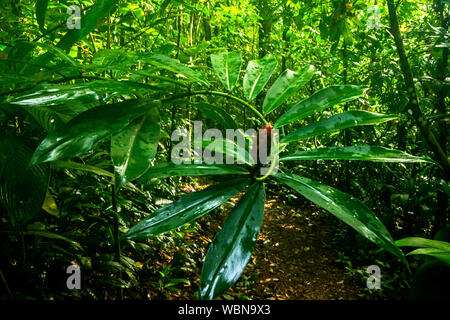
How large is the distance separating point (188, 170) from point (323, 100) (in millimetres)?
279

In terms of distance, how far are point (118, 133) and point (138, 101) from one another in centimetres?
7

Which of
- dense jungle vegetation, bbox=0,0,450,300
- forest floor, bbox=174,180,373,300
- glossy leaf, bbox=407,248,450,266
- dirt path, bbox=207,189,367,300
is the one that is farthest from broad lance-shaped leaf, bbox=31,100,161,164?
dirt path, bbox=207,189,367,300

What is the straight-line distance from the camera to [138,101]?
418 millimetres

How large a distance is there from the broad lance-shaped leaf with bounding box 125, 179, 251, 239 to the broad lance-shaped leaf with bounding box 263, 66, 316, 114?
0.20 m

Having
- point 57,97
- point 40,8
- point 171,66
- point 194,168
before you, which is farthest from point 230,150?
point 40,8

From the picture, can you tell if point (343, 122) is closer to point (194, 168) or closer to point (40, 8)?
point (194, 168)

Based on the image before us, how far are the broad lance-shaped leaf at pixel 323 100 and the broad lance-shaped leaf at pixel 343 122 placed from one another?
3cm

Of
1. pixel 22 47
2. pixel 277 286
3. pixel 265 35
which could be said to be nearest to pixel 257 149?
pixel 22 47

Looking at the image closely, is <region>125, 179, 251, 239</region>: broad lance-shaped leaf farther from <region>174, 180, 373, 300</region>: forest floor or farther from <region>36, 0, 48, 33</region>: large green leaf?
<region>174, 180, 373, 300</region>: forest floor

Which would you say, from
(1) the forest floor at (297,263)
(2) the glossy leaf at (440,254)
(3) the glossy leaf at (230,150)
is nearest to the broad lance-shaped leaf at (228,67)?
(3) the glossy leaf at (230,150)

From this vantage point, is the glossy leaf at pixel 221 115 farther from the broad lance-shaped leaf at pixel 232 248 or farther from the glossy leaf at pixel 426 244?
the glossy leaf at pixel 426 244

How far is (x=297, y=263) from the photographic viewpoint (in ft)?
9.34

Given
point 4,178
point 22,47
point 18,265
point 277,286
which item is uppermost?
point 22,47
